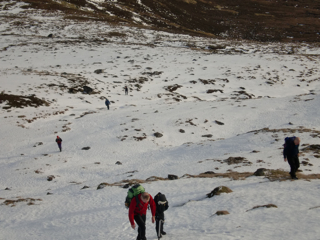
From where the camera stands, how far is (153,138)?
24.9 metres

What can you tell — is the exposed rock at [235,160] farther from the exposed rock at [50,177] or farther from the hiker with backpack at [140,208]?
the exposed rock at [50,177]

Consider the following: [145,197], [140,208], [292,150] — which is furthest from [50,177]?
[292,150]

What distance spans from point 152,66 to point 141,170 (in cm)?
4178

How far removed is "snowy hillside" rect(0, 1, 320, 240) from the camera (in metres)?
9.30

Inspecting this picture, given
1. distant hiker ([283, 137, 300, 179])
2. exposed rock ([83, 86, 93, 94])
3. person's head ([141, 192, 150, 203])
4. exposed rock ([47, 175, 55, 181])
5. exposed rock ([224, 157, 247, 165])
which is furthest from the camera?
exposed rock ([83, 86, 93, 94])

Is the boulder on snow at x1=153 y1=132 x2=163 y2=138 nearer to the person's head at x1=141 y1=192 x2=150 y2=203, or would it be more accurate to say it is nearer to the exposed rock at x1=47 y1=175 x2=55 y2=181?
the exposed rock at x1=47 y1=175 x2=55 y2=181

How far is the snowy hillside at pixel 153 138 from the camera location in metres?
9.30

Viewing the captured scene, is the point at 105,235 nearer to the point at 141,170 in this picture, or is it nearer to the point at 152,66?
the point at 141,170

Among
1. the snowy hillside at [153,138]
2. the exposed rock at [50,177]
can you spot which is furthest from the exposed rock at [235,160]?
the exposed rock at [50,177]

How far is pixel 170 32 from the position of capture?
89188mm

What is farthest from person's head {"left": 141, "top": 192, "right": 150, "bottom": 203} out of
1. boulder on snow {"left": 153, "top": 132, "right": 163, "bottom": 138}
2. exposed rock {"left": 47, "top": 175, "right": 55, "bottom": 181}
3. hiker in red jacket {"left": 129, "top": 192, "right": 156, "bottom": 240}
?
boulder on snow {"left": 153, "top": 132, "right": 163, "bottom": 138}

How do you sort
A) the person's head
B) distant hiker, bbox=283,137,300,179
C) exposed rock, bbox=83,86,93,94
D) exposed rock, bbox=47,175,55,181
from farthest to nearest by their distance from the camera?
exposed rock, bbox=83,86,93,94, exposed rock, bbox=47,175,55,181, distant hiker, bbox=283,137,300,179, the person's head

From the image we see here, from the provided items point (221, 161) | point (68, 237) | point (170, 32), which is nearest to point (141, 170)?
point (221, 161)

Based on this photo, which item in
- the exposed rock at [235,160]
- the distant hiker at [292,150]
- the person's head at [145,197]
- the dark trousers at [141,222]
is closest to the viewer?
the person's head at [145,197]
